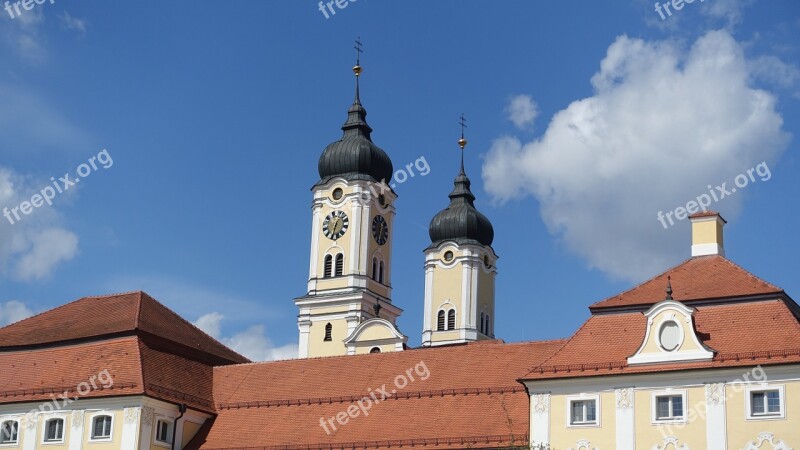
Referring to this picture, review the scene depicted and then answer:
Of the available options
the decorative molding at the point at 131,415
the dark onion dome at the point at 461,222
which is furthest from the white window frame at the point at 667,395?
the dark onion dome at the point at 461,222

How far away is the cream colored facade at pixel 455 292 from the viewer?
102688mm

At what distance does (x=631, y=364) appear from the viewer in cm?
4050

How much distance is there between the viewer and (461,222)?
341ft

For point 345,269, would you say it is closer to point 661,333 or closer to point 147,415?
point 147,415

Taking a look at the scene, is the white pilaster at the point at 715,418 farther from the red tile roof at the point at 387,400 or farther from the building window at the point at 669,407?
the red tile roof at the point at 387,400

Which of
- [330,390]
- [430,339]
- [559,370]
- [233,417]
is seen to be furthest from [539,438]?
[430,339]

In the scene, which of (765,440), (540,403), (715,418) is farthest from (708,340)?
(540,403)

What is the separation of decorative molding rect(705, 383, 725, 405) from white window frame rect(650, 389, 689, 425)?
664mm

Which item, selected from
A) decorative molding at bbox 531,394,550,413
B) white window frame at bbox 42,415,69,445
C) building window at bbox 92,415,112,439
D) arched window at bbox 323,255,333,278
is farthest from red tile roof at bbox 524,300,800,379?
arched window at bbox 323,255,333,278

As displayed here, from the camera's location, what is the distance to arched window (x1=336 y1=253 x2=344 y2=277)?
93500 millimetres

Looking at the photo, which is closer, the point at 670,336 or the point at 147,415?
the point at 670,336

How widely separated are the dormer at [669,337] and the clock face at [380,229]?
55.3 metres

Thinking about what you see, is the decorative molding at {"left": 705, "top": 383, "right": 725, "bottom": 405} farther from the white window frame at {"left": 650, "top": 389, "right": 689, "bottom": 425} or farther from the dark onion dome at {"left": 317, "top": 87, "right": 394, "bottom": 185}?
the dark onion dome at {"left": 317, "top": 87, "right": 394, "bottom": 185}

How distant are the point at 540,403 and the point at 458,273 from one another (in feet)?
204
